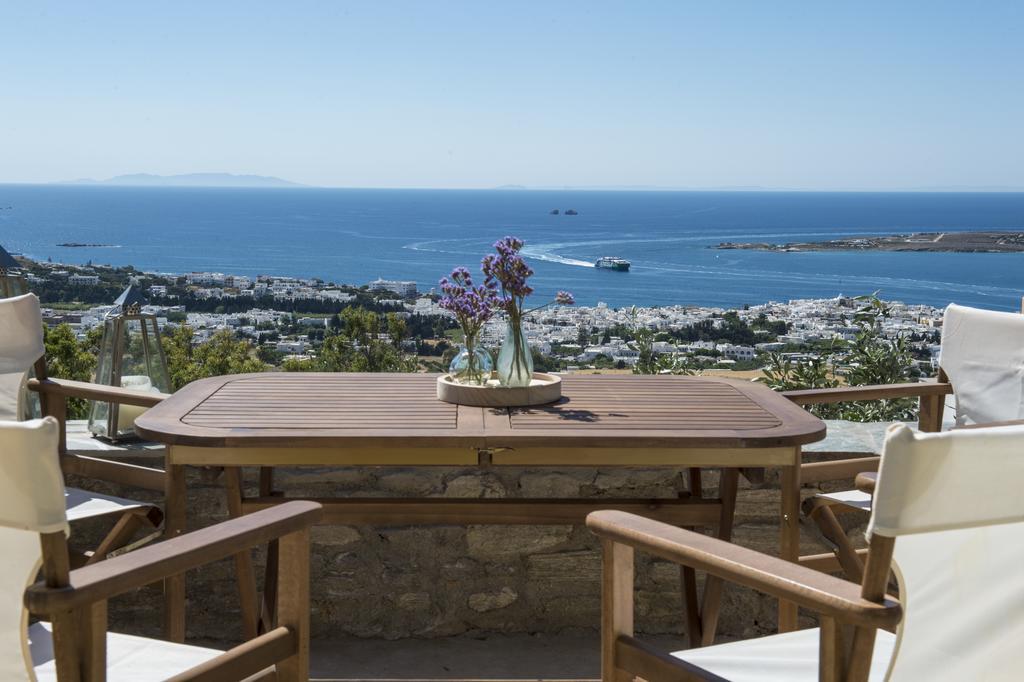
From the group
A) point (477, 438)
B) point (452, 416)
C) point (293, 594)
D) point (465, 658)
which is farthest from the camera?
point (465, 658)

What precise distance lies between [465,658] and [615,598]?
1400mm

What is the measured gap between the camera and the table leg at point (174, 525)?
89.0 inches

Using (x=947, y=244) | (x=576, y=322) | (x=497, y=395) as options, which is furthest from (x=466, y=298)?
(x=947, y=244)

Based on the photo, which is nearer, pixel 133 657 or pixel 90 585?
pixel 90 585

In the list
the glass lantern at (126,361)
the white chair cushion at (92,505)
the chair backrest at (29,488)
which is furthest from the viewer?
the glass lantern at (126,361)

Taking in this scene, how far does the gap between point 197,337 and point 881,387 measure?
2.83 metres

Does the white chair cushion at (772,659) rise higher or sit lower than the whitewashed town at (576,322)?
lower

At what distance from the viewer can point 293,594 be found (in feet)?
5.28

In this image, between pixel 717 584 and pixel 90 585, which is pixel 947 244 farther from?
pixel 90 585

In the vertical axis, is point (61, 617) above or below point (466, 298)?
below

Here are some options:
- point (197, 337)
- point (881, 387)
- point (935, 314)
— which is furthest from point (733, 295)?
point (881, 387)

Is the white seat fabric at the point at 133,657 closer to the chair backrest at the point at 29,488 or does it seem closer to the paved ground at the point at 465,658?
the chair backrest at the point at 29,488

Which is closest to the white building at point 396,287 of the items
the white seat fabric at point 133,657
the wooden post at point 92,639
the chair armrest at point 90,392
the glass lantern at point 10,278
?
the glass lantern at point 10,278

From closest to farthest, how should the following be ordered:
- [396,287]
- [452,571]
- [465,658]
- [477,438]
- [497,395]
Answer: [477,438], [497,395], [465,658], [452,571], [396,287]
